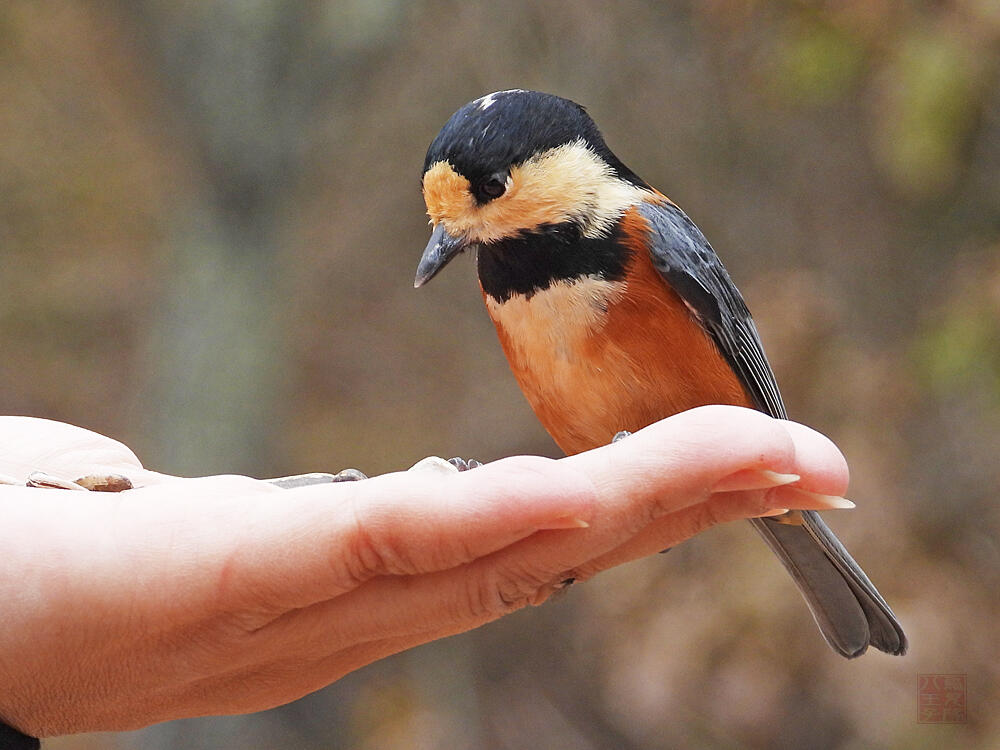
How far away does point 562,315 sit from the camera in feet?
7.64

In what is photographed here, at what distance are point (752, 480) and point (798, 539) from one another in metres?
1.18

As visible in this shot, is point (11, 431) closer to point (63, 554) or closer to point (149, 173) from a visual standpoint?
point (63, 554)

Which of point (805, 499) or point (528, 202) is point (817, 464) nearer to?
point (805, 499)

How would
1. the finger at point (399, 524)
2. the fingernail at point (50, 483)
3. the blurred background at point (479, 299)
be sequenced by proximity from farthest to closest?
the blurred background at point (479, 299), the fingernail at point (50, 483), the finger at point (399, 524)

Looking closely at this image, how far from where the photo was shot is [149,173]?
655cm

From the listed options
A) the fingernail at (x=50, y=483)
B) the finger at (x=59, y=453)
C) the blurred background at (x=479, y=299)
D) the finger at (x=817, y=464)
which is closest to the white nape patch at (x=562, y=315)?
the finger at (x=817, y=464)

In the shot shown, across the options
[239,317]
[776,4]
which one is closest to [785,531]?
[776,4]

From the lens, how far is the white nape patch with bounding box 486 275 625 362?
7.63ft

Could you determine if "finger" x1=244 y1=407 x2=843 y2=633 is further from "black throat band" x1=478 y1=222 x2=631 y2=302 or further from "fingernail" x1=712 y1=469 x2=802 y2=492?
"black throat band" x1=478 y1=222 x2=631 y2=302

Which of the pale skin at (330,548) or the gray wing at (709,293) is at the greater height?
the gray wing at (709,293)

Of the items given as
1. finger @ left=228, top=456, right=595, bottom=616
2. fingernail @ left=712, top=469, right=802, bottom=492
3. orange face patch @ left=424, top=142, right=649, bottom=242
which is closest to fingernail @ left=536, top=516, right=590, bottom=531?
finger @ left=228, top=456, right=595, bottom=616

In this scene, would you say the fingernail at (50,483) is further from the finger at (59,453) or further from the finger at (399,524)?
the finger at (399,524)

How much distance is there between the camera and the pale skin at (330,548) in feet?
4.87

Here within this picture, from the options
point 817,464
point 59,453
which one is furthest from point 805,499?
point 59,453
